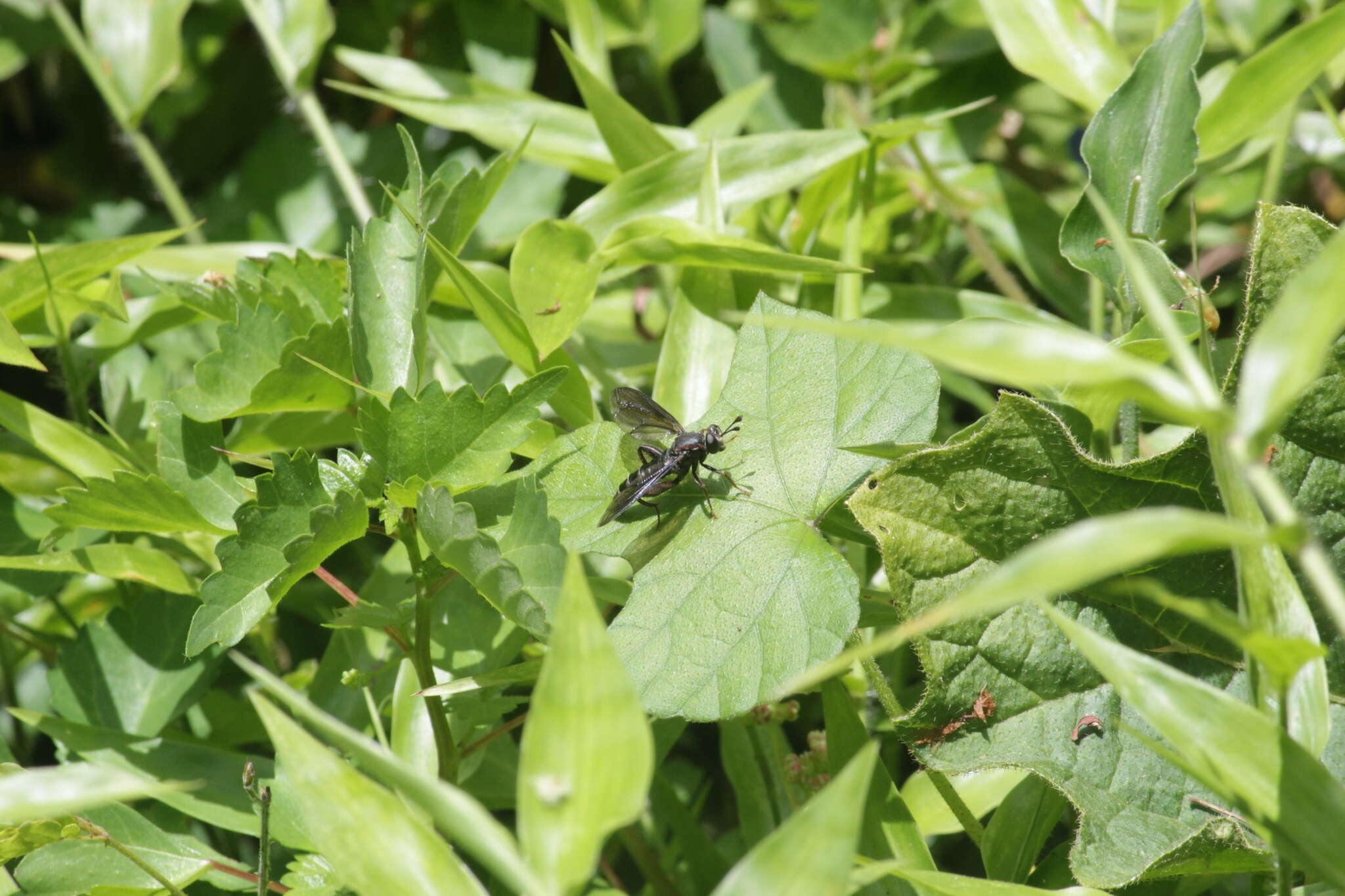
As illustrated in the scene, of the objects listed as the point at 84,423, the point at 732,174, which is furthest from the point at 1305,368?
the point at 84,423

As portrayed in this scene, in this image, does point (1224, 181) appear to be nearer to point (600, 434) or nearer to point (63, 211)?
point (600, 434)

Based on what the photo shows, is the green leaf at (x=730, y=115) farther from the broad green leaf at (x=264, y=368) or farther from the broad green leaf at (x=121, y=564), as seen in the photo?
the broad green leaf at (x=121, y=564)

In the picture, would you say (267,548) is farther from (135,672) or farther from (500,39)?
(500,39)

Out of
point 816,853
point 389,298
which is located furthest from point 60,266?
point 816,853

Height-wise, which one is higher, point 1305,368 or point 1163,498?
point 1305,368

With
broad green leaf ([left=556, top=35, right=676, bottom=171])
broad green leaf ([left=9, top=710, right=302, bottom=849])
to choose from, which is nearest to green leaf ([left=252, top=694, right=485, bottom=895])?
broad green leaf ([left=9, top=710, right=302, bottom=849])

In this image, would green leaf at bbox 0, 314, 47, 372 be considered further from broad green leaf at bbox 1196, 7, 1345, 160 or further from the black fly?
broad green leaf at bbox 1196, 7, 1345, 160

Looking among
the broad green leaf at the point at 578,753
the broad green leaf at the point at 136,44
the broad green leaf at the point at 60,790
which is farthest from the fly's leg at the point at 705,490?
the broad green leaf at the point at 136,44
